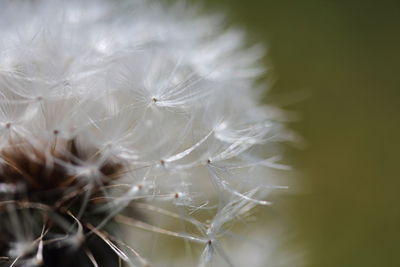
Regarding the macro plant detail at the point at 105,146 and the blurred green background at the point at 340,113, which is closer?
the macro plant detail at the point at 105,146

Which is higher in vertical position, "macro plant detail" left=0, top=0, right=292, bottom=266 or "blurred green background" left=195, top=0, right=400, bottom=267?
"macro plant detail" left=0, top=0, right=292, bottom=266

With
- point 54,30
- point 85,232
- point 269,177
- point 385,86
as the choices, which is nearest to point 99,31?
point 54,30

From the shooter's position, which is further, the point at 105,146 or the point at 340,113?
the point at 340,113

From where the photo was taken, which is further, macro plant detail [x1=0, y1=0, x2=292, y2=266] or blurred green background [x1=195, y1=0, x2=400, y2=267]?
blurred green background [x1=195, y1=0, x2=400, y2=267]

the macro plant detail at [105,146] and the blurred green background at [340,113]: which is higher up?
the macro plant detail at [105,146]

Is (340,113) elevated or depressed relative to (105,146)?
depressed

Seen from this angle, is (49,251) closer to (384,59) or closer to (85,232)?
(85,232)
